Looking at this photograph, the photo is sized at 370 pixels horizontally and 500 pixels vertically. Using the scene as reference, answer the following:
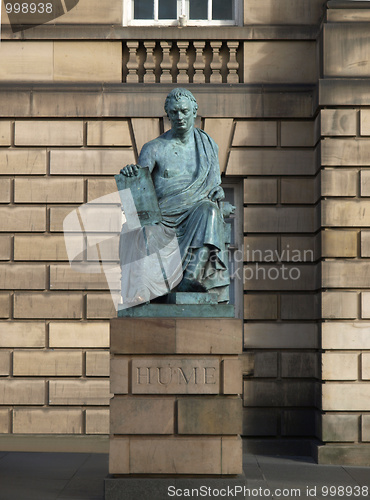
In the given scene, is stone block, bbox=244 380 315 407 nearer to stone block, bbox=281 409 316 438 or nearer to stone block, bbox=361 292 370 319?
stone block, bbox=281 409 316 438

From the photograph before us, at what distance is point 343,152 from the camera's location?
12.1m

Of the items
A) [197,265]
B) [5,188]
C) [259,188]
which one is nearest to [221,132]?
[259,188]

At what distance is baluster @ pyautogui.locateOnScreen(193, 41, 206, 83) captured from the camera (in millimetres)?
13133

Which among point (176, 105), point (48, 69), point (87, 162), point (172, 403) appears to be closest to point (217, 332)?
point (172, 403)

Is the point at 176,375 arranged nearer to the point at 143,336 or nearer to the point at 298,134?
the point at 143,336

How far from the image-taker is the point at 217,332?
836 centimetres

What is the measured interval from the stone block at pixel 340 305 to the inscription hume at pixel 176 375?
13.4ft

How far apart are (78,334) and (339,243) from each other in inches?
183

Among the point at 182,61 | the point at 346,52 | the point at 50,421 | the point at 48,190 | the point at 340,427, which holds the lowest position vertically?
the point at 50,421

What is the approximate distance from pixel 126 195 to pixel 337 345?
472cm

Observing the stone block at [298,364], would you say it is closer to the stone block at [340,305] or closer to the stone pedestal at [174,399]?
the stone block at [340,305]

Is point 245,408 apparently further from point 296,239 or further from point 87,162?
point 87,162

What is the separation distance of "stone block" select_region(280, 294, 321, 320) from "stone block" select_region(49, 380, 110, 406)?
3282 mm

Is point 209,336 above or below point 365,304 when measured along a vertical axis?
below
